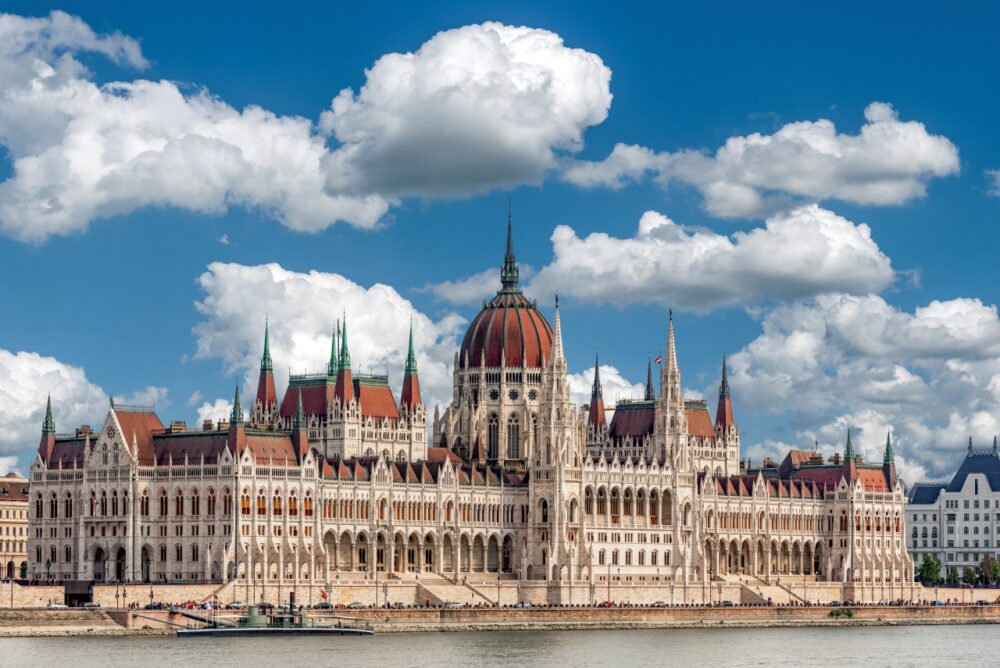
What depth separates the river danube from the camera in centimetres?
14400

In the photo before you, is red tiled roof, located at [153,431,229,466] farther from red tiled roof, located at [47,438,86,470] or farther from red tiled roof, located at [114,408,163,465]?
red tiled roof, located at [47,438,86,470]

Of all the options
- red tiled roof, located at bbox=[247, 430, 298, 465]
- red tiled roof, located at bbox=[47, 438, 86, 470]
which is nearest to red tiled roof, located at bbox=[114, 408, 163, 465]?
red tiled roof, located at bbox=[47, 438, 86, 470]

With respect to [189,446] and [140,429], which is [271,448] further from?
[140,429]

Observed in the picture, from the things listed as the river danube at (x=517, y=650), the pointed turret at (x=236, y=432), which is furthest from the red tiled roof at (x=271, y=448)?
the river danube at (x=517, y=650)

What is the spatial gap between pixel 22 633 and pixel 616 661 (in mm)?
40635

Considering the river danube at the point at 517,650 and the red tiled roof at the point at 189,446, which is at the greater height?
the red tiled roof at the point at 189,446

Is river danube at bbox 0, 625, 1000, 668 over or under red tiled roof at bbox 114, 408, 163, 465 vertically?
under

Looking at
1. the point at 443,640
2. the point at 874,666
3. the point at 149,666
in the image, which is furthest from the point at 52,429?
the point at 874,666

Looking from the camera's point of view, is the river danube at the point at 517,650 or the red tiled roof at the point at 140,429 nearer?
the river danube at the point at 517,650

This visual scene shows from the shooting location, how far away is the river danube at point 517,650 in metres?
144

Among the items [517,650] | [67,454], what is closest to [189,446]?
[67,454]

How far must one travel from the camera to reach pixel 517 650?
15850 cm

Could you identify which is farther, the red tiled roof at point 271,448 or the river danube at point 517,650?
the red tiled roof at point 271,448

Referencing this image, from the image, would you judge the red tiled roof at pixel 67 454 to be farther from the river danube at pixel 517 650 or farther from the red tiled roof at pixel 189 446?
the river danube at pixel 517 650
